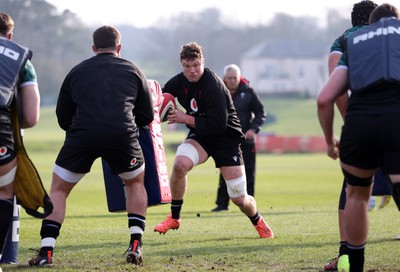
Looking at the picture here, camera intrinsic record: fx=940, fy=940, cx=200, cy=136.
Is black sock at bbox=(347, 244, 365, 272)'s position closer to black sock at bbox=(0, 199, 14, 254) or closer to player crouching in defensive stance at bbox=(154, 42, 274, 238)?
A: black sock at bbox=(0, 199, 14, 254)

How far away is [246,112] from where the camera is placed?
15359 mm

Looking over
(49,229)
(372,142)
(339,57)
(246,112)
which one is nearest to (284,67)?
(246,112)

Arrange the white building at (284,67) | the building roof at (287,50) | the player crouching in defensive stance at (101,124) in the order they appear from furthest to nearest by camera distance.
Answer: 1. the building roof at (287,50)
2. the white building at (284,67)
3. the player crouching in defensive stance at (101,124)

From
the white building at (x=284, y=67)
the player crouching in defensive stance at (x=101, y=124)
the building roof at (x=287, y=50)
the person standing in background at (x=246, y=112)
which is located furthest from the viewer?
the building roof at (x=287, y=50)

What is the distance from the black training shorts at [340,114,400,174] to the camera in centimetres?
655

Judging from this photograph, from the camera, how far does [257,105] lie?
15320 millimetres

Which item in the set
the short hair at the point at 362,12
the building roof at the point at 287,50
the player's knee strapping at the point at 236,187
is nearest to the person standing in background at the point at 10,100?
the short hair at the point at 362,12

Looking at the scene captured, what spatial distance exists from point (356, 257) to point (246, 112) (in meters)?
8.38

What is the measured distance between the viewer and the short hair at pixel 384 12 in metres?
7.06

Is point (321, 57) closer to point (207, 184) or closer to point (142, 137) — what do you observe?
point (207, 184)

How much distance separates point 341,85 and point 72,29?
101738 mm

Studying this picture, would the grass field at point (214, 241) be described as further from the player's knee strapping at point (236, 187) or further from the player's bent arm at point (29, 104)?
the player's bent arm at point (29, 104)

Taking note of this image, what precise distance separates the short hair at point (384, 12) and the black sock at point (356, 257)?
1.71m

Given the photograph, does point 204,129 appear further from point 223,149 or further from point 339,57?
point 339,57
